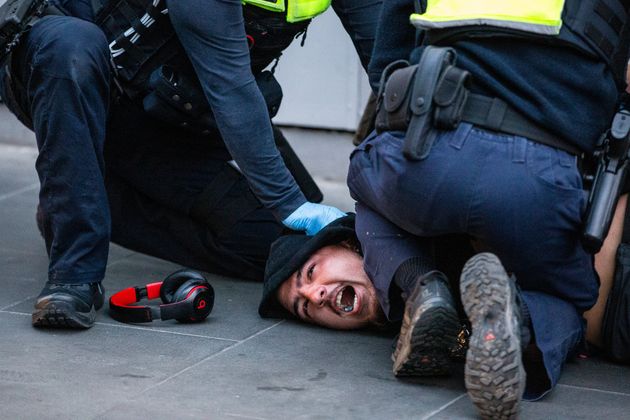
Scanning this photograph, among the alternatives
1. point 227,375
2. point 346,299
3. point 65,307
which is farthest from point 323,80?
point 227,375

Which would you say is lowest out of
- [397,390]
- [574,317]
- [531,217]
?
[397,390]

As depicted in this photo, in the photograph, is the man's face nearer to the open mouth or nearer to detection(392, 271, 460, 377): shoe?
the open mouth

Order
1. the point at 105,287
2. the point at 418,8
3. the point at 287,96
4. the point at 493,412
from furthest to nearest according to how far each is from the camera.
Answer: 1. the point at 287,96
2. the point at 105,287
3. the point at 418,8
4. the point at 493,412

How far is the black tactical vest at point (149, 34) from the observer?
12.4 ft

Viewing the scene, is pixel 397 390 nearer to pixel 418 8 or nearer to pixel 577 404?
pixel 577 404

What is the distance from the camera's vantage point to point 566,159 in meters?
3.04

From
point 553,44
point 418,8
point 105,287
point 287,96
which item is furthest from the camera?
point 287,96

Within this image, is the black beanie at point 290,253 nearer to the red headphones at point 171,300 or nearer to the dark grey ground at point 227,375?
the dark grey ground at point 227,375

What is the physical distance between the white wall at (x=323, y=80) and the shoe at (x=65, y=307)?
2.18 meters

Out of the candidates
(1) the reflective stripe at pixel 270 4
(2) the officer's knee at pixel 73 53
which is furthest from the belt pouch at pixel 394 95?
(2) the officer's knee at pixel 73 53

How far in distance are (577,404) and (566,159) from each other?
614 millimetres

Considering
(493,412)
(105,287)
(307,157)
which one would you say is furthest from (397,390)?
(307,157)

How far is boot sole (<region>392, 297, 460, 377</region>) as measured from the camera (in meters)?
2.93

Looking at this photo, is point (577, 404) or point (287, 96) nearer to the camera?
point (577, 404)
